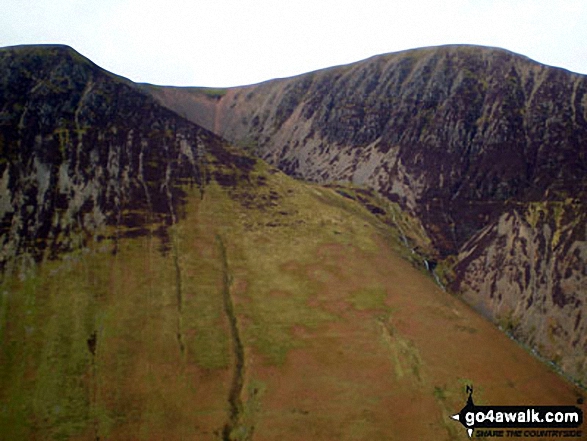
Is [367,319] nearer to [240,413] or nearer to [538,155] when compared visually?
[240,413]

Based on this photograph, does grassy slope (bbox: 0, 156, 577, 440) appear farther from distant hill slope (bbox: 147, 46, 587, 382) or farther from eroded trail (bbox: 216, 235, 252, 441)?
distant hill slope (bbox: 147, 46, 587, 382)

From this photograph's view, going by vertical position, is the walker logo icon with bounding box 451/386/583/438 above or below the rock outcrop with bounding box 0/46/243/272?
below

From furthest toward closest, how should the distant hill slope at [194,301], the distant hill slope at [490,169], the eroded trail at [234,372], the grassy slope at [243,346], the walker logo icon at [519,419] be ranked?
the distant hill slope at [490,169]
the distant hill slope at [194,301]
the grassy slope at [243,346]
the eroded trail at [234,372]
the walker logo icon at [519,419]

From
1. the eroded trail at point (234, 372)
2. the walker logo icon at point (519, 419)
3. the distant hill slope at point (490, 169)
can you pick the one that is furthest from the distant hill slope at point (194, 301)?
the distant hill slope at point (490, 169)

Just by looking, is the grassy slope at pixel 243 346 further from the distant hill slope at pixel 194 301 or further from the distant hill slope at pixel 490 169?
the distant hill slope at pixel 490 169

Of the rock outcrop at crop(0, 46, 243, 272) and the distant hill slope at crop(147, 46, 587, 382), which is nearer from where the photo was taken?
the rock outcrop at crop(0, 46, 243, 272)

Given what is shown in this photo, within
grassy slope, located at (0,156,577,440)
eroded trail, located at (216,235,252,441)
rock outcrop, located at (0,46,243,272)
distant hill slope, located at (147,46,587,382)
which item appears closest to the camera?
eroded trail, located at (216,235,252,441)

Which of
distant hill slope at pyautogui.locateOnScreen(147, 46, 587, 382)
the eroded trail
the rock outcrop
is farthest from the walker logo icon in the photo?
the rock outcrop
